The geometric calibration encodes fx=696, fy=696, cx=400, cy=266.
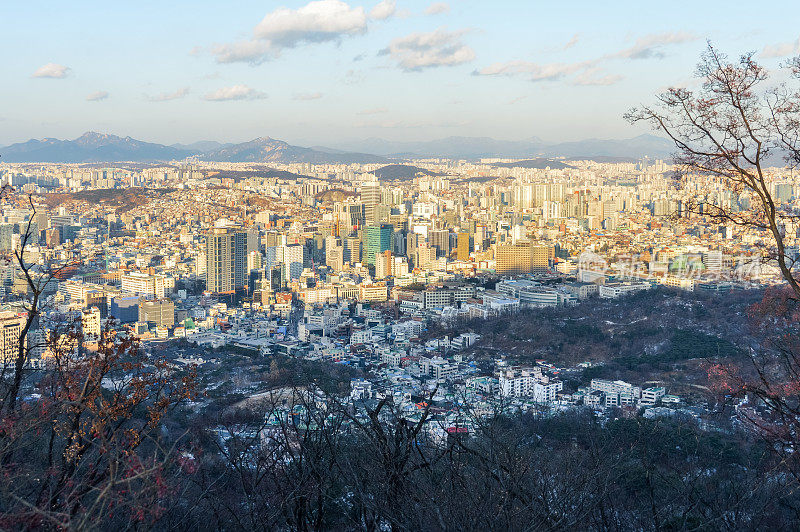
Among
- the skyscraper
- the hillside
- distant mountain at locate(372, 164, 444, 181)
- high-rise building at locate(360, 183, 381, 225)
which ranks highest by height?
the hillside

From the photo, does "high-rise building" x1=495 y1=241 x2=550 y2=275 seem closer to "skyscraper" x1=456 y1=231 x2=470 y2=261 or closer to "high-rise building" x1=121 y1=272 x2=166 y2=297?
"skyscraper" x1=456 y1=231 x2=470 y2=261

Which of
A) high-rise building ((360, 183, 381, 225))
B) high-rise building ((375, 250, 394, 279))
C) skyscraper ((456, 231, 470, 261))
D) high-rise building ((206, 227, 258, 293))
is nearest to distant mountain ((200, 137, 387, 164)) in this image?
high-rise building ((360, 183, 381, 225))

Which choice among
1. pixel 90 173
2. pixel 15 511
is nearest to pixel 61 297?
pixel 15 511

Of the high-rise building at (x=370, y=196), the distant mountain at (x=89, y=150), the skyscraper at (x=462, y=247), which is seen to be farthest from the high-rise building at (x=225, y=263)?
the distant mountain at (x=89, y=150)

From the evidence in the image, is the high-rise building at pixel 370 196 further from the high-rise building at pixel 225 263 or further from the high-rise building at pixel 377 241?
the high-rise building at pixel 225 263

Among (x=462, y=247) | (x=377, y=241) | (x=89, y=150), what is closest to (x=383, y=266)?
(x=377, y=241)

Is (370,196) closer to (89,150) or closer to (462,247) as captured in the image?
(462,247)

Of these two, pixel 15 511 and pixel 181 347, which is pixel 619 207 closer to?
pixel 181 347
